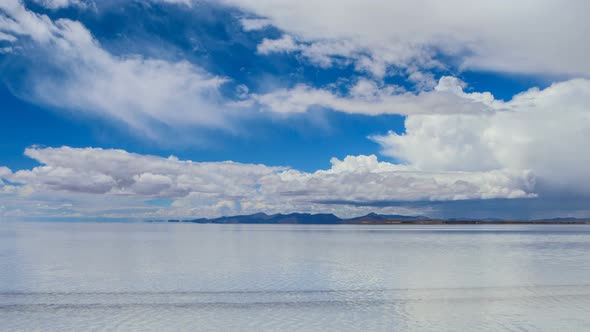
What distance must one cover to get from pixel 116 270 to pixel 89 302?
61.7 ft

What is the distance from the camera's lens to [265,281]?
41.8 metres

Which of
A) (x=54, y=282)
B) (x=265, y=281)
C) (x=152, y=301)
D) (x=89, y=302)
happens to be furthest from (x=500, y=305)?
(x=54, y=282)

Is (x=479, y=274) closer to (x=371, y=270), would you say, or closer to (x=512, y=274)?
(x=512, y=274)

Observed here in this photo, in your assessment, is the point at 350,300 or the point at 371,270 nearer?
the point at 350,300

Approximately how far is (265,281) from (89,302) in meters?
15.0

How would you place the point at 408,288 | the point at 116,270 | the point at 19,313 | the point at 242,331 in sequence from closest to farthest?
the point at 242,331 < the point at 19,313 < the point at 408,288 < the point at 116,270

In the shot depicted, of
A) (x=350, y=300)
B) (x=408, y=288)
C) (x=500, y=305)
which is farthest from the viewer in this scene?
(x=408, y=288)

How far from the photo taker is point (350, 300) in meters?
32.7

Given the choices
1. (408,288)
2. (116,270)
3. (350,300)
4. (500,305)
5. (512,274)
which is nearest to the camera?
(500,305)

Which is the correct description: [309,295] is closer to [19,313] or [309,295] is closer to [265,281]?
[265,281]

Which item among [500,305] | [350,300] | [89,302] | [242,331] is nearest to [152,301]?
[89,302]

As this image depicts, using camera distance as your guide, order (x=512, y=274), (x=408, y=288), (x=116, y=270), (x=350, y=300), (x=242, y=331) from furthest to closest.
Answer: (x=116, y=270)
(x=512, y=274)
(x=408, y=288)
(x=350, y=300)
(x=242, y=331)

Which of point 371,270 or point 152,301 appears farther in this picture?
point 371,270

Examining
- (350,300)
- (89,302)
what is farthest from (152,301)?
(350,300)
